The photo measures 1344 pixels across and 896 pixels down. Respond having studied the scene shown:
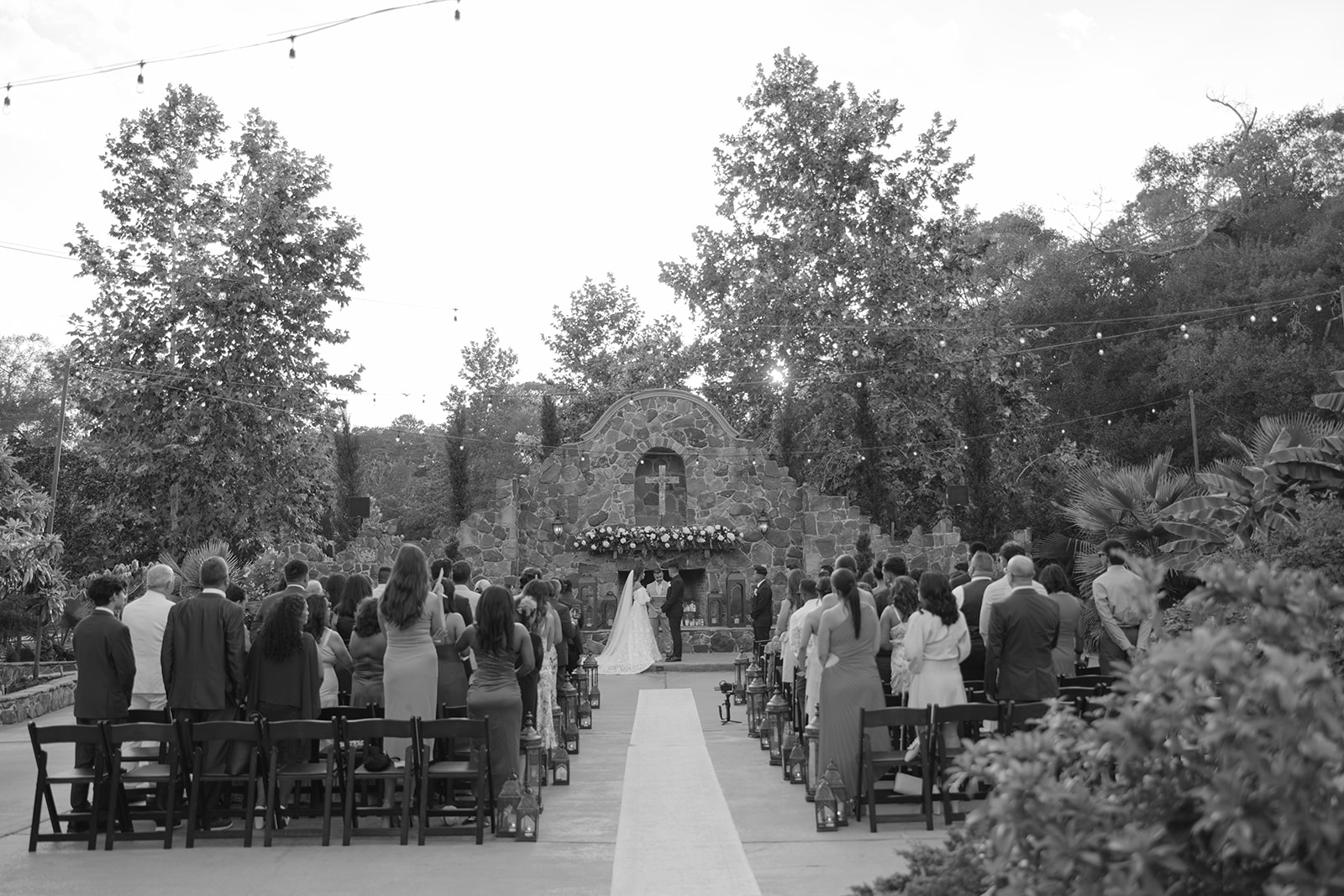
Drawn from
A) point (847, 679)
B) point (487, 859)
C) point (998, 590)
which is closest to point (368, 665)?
point (487, 859)

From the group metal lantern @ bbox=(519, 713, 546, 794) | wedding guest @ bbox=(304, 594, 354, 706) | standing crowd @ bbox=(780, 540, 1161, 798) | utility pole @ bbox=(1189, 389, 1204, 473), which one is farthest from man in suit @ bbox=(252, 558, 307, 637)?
utility pole @ bbox=(1189, 389, 1204, 473)

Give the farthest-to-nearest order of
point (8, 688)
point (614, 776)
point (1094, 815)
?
point (8, 688), point (614, 776), point (1094, 815)

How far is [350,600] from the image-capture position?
35.4 ft

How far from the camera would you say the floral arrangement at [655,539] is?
27.6 metres

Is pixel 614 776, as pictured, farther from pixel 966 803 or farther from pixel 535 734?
pixel 966 803

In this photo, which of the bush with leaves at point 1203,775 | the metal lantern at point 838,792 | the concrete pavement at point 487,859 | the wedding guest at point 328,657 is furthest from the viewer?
the wedding guest at point 328,657

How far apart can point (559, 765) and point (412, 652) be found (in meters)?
2.64

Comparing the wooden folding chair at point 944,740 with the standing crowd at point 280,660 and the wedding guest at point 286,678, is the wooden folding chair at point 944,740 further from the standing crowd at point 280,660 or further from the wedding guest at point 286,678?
the wedding guest at point 286,678

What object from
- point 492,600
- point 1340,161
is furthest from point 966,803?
point 1340,161

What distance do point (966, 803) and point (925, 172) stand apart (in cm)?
2686

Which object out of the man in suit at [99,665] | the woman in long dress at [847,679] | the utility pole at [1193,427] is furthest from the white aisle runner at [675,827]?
the utility pole at [1193,427]

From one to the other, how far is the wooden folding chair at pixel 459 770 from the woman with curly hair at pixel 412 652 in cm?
31

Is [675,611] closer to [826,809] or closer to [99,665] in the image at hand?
[826,809]

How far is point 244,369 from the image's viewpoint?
29.0 meters
